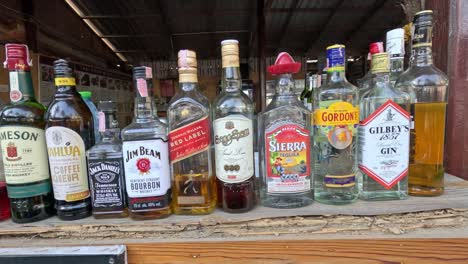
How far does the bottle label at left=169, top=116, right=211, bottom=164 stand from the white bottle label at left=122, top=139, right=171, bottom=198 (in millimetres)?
25

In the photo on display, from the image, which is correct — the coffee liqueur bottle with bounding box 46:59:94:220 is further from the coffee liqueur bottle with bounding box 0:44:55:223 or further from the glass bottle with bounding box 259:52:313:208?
the glass bottle with bounding box 259:52:313:208

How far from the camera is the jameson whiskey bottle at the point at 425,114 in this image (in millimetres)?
583

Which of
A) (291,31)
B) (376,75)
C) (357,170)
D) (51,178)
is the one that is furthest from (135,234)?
(291,31)

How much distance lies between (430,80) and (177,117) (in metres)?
0.54

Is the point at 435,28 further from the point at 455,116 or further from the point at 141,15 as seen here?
the point at 141,15

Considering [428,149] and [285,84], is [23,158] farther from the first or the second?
[428,149]

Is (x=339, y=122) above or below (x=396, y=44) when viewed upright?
below

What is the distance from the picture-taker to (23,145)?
521mm

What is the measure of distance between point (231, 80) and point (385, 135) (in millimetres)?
335

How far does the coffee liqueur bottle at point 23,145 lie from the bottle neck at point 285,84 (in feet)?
1.57

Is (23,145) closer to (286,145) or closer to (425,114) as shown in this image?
(286,145)

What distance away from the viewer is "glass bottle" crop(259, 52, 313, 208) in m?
0.56

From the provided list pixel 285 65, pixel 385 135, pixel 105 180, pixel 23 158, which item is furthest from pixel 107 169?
pixel 385 135

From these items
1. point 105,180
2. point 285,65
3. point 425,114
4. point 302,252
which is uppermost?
point 285,65
